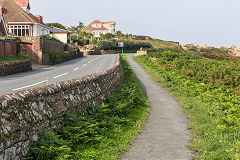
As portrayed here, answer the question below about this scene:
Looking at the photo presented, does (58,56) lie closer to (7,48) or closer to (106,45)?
(7,48)

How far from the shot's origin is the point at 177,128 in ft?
33.2

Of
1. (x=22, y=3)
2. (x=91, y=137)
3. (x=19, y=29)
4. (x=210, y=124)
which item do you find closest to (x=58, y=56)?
(x=19, y=29)

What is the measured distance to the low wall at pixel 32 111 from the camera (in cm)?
514

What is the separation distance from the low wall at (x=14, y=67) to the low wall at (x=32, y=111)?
15546 mm

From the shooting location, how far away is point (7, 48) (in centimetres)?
2886

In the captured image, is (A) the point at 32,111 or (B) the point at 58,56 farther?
(B) the point at 58,56

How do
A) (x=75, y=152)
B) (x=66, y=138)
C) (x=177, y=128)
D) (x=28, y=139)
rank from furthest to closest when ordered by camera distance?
(x=177, y=128) < (x=66, y=138) < (x=75, y=152) < (x=28, y=139)

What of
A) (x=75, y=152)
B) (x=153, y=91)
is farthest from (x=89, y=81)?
(x=153, y=91)

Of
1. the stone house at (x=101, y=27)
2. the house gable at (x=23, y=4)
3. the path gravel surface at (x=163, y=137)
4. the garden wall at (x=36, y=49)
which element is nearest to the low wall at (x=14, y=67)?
the garden wall at (x=36, y=49)

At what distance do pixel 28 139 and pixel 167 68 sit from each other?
1104 inches

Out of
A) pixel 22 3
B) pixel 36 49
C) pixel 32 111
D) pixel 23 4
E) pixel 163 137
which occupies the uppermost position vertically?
pixel 22 3

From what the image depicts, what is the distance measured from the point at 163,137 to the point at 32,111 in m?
4.56

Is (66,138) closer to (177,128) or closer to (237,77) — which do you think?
(177,128)

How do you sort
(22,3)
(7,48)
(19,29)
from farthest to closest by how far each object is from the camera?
(22,3) → (19,29) → (7,48)
